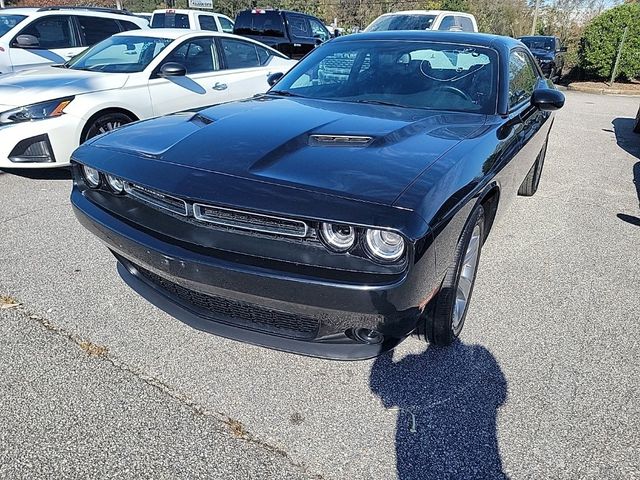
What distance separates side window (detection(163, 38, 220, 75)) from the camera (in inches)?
225

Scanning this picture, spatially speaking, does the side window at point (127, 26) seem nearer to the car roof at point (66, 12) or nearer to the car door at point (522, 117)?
the car roof at point (66, 12)

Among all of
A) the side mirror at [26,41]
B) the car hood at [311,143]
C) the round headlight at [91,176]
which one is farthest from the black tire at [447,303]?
the side mirror at [26,41]

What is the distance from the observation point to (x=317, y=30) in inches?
527

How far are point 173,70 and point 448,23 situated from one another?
716 centimetres

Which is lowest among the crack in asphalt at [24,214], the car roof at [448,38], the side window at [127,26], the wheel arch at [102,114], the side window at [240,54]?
the crack in asphalt at [24,214]

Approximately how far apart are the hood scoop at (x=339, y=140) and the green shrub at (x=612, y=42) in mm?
17257

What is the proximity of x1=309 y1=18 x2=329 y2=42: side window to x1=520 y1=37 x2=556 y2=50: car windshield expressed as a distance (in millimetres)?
6828

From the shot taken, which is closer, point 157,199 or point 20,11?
point 157,199

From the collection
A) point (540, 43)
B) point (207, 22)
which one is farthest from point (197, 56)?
point (540, 43)

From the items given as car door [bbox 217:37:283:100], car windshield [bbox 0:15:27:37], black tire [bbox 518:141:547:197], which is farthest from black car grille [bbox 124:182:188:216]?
car windshield [bbox 0:15:27:37]

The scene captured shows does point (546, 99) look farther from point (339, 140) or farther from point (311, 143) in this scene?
point (311, 143)

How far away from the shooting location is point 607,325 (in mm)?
2822

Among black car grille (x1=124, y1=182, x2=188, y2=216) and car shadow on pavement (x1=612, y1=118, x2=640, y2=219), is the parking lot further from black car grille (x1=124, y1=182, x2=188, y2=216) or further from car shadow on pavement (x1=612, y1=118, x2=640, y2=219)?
car shadow on pavement (x1=612, y1=118, x2=640, y2=219)

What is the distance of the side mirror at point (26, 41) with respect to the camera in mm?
7258
